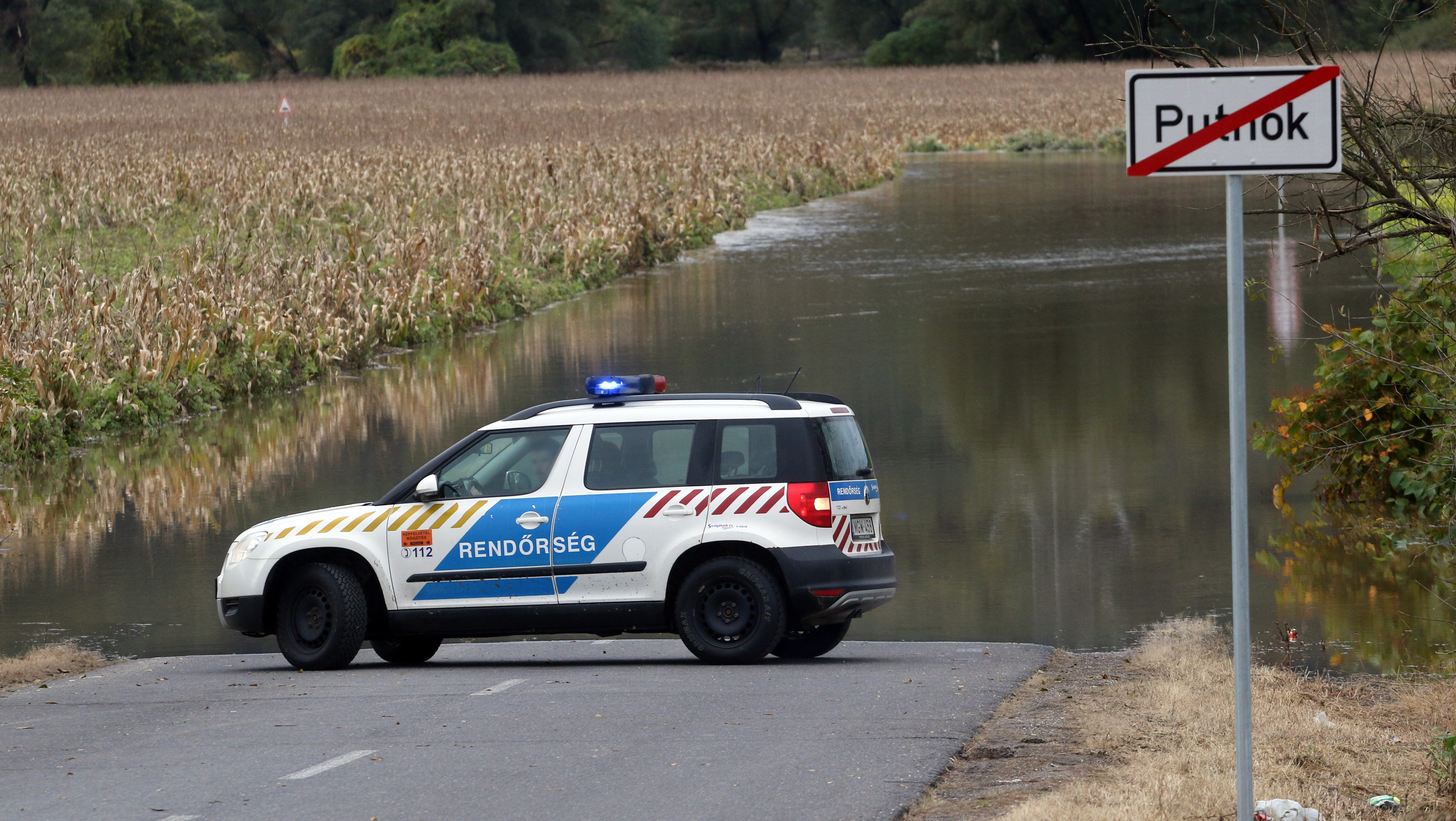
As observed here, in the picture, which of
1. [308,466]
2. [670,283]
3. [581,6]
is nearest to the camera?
[308,466]

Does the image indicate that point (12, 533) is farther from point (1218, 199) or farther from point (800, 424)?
point (1218, 199)

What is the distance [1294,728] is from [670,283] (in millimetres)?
22282

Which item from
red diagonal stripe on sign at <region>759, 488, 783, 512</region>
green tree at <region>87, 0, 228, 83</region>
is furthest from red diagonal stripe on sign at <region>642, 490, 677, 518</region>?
green tree at <region>87, 0, 228, 83</region>

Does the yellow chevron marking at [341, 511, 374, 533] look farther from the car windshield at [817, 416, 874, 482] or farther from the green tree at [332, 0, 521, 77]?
the green tree at [332, 0, 521, 77]

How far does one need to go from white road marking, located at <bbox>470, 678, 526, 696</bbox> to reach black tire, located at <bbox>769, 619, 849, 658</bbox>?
64.0 inches

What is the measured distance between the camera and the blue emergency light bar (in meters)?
11.2

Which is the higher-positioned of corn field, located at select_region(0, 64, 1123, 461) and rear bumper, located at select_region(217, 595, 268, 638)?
corn field, located at select_region(0, 64, 1123, 461)

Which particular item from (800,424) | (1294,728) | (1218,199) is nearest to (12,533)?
(800,424)

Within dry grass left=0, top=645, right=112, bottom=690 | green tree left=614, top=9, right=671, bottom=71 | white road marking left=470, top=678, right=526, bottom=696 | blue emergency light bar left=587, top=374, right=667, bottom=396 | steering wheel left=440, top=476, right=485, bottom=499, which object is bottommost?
white road marking left=470, top=678, right=526, bottom=696

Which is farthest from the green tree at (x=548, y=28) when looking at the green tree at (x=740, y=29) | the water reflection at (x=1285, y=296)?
the water reflection at (x=1285, y=296)

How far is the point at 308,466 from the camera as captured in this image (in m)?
17.0

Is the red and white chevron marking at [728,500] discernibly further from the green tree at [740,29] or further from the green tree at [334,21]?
the green tree at [740,29]

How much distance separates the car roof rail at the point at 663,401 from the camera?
1087 centimetres

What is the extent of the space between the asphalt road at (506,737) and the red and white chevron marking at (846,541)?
0.66 metres
